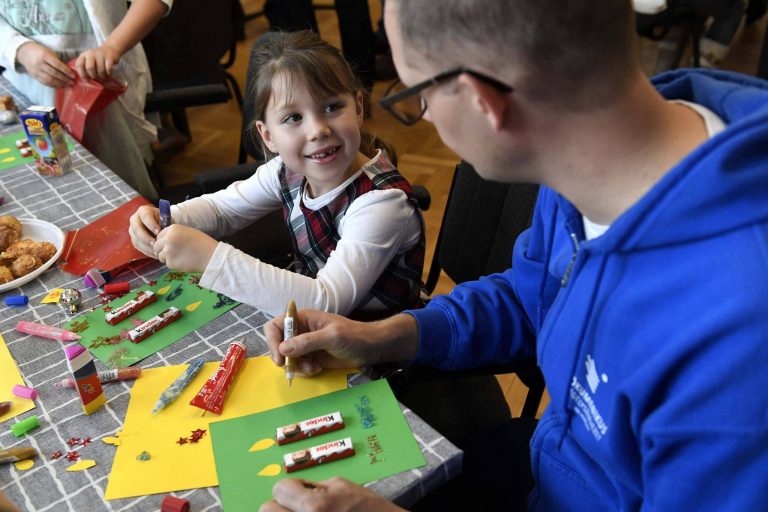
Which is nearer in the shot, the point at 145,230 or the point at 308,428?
the point at 308,428

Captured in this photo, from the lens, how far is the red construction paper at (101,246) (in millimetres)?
1210

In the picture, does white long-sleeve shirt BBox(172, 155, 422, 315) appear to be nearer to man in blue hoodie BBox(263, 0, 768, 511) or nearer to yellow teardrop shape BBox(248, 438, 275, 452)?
yellow teardrop shape BBox(248, 438, 275, 452)

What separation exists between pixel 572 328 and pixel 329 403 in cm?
35

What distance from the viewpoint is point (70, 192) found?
1.44m

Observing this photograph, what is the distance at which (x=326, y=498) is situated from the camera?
737 millimetres

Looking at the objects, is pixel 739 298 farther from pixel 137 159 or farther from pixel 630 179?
pixel 137 159

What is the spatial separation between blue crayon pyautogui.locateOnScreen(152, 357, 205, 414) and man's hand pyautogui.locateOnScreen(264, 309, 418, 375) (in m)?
0.12

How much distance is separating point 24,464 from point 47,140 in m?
0.85

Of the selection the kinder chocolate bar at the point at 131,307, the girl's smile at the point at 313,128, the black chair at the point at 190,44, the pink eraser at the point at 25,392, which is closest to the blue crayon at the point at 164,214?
the kinder chocolate bar at the point at 131,307

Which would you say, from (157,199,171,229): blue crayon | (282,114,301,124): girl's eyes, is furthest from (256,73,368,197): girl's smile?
(157,199,171,229): blue crayon

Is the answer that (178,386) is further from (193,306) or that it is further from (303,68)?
(303,68)

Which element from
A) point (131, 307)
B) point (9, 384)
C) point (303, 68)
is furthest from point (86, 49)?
point (9, 384)

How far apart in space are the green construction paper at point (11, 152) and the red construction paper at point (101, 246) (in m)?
0.38

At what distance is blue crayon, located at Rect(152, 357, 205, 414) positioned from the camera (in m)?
0.92
